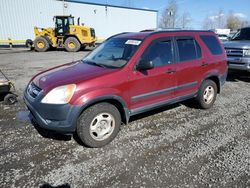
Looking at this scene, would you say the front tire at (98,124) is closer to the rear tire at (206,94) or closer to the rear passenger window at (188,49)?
the rear passenger window at (188,49)

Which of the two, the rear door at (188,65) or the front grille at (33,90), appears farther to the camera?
the rear door at (188,65)

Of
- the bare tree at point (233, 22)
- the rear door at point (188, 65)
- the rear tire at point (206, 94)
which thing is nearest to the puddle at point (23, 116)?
the rear door at point (188, 65)

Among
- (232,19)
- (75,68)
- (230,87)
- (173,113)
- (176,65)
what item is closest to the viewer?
(75,68)

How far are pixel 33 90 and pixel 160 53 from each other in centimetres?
241

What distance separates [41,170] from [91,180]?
75 centimetres

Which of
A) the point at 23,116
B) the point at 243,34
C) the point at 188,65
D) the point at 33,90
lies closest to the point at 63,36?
the point at 243,34

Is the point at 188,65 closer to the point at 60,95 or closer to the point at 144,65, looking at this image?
the point at 144,65

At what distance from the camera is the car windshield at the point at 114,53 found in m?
4.10

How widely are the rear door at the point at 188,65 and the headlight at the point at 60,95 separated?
2269 millimetres

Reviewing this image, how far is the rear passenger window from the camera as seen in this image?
4.74m

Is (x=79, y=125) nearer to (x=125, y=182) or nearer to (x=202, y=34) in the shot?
(x=125, y=182)

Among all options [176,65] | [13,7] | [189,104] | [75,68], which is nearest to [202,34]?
[176,65]

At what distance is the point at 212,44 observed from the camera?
18.1 ft

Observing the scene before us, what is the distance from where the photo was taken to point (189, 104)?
19.6ft
